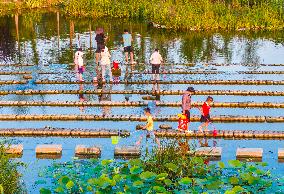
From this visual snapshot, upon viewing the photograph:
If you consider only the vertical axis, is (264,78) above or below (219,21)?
below

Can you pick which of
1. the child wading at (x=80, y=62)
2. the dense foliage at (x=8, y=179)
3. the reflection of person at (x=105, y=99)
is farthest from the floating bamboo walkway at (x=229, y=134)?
the child wading at (x=80, y=62)

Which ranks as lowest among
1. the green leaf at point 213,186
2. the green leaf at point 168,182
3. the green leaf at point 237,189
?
the green leaf at point 213,186

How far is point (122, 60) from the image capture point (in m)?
28.4

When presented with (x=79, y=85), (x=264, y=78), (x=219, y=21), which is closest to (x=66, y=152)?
(x=79, y=85)

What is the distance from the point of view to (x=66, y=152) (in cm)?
1616

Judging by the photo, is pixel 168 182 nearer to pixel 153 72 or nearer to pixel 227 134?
pixel 227 134

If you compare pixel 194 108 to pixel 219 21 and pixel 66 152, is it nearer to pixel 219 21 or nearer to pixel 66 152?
pixel 66 152

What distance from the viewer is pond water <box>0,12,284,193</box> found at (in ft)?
56.1

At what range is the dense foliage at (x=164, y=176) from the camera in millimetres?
12688

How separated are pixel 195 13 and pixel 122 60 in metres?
10.4

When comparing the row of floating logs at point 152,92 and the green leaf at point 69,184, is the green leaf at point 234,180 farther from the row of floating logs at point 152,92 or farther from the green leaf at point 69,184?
the row of floating logs at point 152,92

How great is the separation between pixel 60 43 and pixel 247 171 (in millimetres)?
21184

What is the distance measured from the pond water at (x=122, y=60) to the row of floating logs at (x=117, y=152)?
200mm

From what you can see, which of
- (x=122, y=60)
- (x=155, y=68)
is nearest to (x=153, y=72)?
(x=155, y=68)
